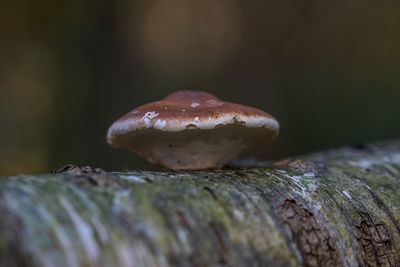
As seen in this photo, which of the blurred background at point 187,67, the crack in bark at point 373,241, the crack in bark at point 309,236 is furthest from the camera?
the blurred background at point 187,67

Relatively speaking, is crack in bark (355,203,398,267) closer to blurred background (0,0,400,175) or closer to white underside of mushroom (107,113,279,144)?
white underside of mushroom (107,113,279,144)

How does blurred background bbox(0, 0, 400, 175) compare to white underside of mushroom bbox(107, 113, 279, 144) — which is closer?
white underside of mushroom bbox(107, 113, 279, 144)

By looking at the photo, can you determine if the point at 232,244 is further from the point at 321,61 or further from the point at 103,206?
the point at 321,61

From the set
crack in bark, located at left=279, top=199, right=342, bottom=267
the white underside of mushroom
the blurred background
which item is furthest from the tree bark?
the blurred background

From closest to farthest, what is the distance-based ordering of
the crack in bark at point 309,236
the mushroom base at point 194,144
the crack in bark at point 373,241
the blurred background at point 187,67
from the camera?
the crack in bark at point 309,236, the crack in bark at point 373,241, the mushroom base at point 194,144, the blurred background at point 187,67

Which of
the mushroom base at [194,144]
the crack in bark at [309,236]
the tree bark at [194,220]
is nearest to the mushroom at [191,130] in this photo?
the mushroom base at [194,144]

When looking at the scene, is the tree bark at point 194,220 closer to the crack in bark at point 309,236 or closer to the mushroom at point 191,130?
the crack in bark at point 309,236

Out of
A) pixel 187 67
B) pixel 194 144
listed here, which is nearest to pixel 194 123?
pixel 194 144

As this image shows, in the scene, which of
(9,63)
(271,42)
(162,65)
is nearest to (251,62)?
(271,42)
